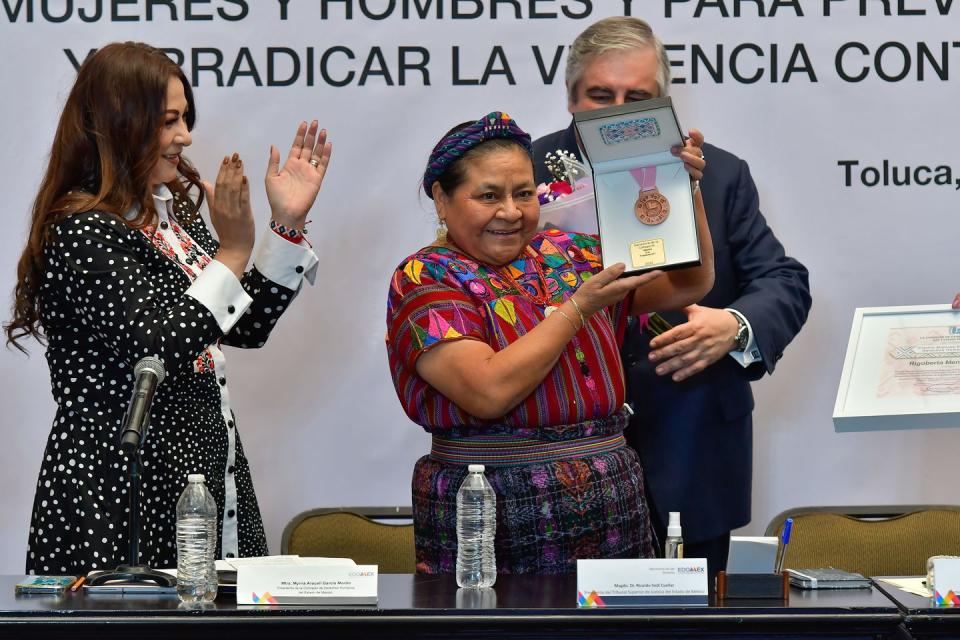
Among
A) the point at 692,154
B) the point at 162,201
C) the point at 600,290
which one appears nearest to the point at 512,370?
the point at 600,290

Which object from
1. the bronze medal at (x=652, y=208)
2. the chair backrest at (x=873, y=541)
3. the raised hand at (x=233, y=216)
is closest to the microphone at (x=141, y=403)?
the raised hand at (x=233, y=216)

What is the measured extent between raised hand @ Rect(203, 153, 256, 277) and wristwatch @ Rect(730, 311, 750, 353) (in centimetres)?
123

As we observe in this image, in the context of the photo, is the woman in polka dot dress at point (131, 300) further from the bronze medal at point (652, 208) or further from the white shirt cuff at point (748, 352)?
the white shirt cuff at point (748, 352)

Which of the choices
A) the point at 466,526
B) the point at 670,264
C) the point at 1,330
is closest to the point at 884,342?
the point at 670,264

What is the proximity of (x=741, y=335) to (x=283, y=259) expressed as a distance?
1168mm

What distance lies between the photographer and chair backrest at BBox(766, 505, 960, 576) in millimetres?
3781

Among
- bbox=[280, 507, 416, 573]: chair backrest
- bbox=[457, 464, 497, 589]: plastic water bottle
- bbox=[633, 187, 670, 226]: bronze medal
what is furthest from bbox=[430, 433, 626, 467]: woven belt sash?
bbox=[280, 507, 416, 573]: chair backrest

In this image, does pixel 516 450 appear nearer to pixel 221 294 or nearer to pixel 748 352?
pixel 221 294

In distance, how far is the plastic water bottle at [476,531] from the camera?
2.42 meters

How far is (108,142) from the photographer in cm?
285

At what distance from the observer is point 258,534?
3.05 meters

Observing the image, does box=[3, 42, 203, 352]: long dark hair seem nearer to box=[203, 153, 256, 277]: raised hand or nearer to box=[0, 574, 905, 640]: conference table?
box=[203, 153, 256, 277]: raised hand

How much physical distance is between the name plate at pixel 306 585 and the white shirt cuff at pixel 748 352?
1.32m

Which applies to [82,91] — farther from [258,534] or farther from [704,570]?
[704,570]
